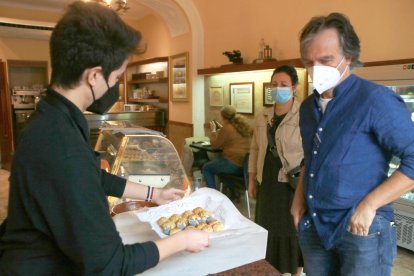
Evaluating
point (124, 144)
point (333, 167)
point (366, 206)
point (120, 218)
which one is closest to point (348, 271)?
point (366, 206)

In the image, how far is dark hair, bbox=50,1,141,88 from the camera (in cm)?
77

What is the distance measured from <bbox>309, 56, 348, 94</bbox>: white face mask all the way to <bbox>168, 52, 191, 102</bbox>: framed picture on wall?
4661 millimetres

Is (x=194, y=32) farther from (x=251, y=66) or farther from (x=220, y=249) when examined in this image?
(x=220, y=249)

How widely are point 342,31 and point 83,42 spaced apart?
968mm

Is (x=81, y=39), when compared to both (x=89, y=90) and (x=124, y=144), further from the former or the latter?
(x=124, y=144)

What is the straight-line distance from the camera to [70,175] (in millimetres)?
707

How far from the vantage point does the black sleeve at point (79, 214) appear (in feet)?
2.31

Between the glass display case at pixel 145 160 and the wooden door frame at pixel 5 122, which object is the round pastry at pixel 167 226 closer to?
the glass display case at pixel 145 160

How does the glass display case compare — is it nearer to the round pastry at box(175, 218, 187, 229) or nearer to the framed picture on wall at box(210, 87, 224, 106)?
the round pastry at box(175, 218, 187, 229)

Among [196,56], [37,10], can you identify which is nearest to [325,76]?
[196,56]

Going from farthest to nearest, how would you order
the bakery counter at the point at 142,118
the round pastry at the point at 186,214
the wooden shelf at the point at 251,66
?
the bakery counter at the point at 142,118, the wooden shelf at the point at 251,66, the round pastry at the point at 186,214

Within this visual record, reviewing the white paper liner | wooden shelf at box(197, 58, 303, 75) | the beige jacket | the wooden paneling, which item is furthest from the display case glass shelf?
the wooden paneling

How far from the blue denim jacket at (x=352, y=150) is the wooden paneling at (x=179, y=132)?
4.72 m

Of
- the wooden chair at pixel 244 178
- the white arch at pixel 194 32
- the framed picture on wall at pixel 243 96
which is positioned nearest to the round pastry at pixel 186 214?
the wooden chair at pixel 244 178
